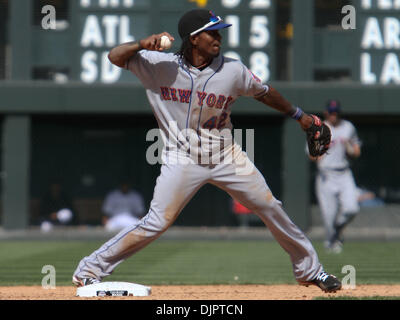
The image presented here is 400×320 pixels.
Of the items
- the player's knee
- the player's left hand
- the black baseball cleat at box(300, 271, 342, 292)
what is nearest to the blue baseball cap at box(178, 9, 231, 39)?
the player's left hand

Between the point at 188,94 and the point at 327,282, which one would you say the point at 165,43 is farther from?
the point at 327,282

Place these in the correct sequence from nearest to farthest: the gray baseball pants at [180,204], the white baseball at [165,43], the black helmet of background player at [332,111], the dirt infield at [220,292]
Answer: the white baseball at [165,43], the gray baseball pants at [180,204], the dirt infield at [220,292], the black helmet of background player at [332,111]

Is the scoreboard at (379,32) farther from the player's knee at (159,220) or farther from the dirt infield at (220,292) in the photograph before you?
the player's knee at (159,220)

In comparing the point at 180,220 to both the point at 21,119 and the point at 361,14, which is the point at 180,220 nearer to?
the point at 21,119

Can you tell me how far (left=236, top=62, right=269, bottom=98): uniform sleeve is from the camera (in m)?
6.11

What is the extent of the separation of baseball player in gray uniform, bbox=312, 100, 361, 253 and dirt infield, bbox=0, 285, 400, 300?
15.2 feet

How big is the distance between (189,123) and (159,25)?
13532 millimetres

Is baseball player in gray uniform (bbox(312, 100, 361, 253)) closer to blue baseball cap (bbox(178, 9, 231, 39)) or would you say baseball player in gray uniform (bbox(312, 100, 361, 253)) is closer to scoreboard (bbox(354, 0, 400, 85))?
blue baseball cap (bbox(178, 9, 231, 39))

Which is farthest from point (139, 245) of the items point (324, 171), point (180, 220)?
point (180, 220)

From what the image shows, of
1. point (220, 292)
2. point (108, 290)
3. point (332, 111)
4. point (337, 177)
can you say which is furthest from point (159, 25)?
point (108, 290)

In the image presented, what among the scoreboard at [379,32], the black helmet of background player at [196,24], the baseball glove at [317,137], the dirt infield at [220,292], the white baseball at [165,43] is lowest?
the dirt infield at [220,292]

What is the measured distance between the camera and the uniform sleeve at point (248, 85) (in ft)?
20.0

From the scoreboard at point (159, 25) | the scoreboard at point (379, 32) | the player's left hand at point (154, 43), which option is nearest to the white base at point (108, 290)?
the player's left hand at point (154, 43)

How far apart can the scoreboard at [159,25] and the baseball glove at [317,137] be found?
12602 millimetres
